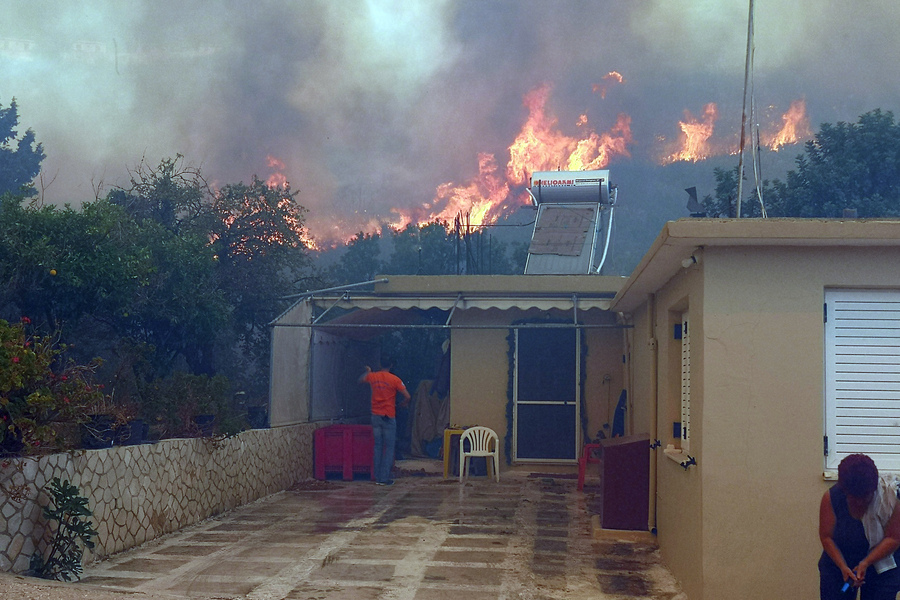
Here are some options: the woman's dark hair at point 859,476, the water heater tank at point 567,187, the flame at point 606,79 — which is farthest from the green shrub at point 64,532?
the flame at point 606,79

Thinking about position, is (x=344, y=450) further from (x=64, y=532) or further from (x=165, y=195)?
(x=64, y=532)

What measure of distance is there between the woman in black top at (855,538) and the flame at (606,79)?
65525mm

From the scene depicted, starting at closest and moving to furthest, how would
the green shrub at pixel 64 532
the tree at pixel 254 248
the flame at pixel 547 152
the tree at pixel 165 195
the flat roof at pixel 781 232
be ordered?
the flat roof at pixel 781 232
the green shrub at pixel 64 532
the tree at pixel 165 195
the tree at pixel 254 248
the flame at pixel 547 152

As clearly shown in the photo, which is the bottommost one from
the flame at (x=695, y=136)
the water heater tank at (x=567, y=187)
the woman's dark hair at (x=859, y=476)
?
the woman's dark hair at (x=859, y=476)

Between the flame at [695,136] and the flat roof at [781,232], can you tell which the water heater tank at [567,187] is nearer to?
the flat roof at [781,232]

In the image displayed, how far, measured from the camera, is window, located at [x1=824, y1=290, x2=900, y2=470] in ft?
17.9

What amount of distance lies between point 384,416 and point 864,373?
770 cm

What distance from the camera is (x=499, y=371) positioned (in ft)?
44.2

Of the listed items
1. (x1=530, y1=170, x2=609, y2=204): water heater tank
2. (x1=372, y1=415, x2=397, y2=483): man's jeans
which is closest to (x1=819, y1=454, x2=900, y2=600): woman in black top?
(x1=372, y1=415, x2=397, y2=483): man's jeans

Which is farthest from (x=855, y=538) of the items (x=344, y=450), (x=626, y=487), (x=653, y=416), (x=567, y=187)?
(x=567, y=187)

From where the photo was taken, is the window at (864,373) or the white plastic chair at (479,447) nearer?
the window at (864,373)

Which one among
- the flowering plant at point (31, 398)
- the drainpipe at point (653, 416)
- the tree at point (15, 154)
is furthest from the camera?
the tree at point (15, 154)

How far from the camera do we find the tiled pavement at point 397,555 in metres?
6.36

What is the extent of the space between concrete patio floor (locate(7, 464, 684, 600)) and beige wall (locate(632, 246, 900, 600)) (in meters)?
1.06
